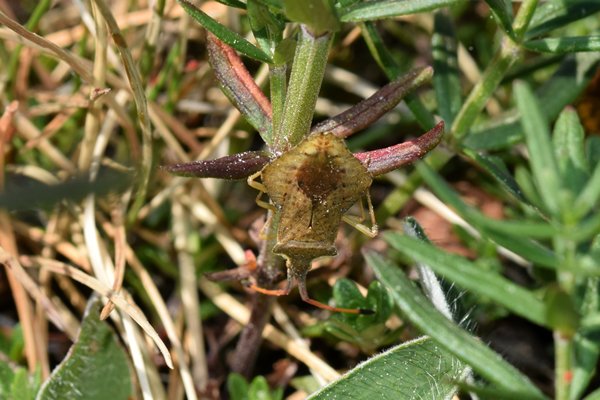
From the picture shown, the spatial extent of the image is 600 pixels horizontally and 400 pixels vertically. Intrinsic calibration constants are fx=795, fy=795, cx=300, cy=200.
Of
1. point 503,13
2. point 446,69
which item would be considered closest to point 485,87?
point 446,69

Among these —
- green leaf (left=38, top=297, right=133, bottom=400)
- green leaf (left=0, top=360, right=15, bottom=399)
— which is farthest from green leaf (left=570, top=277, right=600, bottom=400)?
green leaf (left=0, top=360, right=15, bottom=399)

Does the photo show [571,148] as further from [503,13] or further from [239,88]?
[239,88]

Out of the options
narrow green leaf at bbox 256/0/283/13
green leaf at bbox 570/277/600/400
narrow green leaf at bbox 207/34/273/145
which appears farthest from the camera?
narrow green leaf at bbox 207/34/273/145

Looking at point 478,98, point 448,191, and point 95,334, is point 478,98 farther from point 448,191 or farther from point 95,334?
point 95,334

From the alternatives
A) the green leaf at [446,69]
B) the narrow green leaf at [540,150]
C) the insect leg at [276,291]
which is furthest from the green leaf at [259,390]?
the narrow green leaf at [540,150]

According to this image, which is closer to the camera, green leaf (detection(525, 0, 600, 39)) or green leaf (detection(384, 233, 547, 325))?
green leaf (detection(384, 233, 547, 325))

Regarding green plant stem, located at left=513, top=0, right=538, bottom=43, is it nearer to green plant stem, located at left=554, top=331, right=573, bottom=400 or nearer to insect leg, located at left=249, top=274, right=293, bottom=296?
insect leg, located at left=249, top=274, right=293, bottom=296

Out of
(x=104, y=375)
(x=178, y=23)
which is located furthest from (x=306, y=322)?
(x=178, y=23)

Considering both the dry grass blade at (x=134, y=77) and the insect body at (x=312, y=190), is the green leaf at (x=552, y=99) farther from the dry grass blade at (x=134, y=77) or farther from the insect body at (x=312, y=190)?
the dry grass blade at (x=134, y=77)
